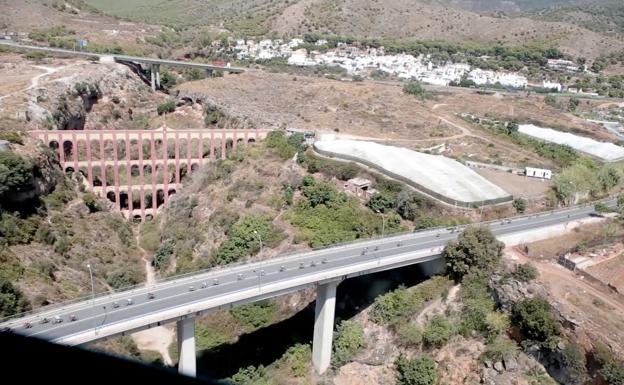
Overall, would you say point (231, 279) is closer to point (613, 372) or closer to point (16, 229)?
point (16, 229)

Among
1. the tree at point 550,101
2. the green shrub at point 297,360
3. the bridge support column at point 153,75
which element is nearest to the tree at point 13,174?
the green shrub at point 297,360

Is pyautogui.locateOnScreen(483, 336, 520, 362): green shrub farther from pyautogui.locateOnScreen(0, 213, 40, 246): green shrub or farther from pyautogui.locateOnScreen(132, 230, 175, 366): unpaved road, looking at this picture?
pyautogui.locateOnScreen(0, 213, 40, 246): green shrub

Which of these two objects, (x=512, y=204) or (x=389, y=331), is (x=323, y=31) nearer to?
(x=512, y=204)

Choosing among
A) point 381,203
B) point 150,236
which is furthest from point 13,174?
point 381,203

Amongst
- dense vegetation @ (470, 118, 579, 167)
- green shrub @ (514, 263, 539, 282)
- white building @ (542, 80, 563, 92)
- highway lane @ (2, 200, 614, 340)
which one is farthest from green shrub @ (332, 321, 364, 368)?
white building @ (542, 80, 563, 92)

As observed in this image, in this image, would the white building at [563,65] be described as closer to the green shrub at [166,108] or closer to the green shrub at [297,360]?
the green shrub at [166,108]

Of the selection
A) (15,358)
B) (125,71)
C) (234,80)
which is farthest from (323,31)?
(15,358)
